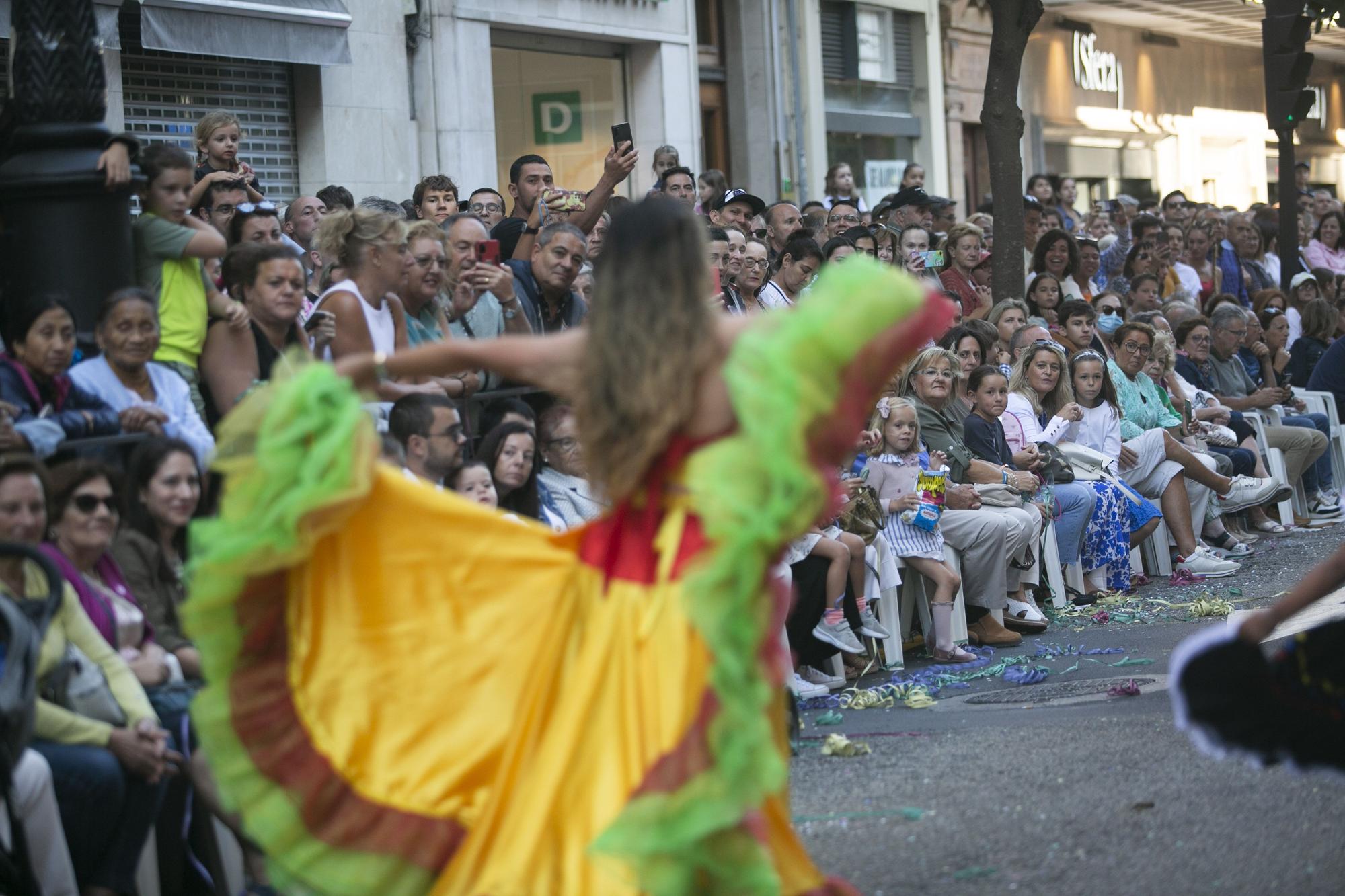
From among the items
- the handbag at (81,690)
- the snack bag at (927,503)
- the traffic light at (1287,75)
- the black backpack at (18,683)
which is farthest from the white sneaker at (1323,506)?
the black backpack at (18,683)

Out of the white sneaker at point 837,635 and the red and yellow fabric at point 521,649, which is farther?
the white sneaker at point 837,635

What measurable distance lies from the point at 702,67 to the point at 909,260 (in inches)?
357

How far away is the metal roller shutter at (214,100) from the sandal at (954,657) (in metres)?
7.46

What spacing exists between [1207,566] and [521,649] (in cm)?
836

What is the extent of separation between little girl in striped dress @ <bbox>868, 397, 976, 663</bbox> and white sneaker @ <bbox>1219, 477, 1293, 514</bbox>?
4501 millimetres

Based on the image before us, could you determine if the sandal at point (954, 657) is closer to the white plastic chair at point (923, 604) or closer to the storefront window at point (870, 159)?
the white plastic chair at point (923, 604)

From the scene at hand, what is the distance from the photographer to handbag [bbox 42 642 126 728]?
16.7 ft

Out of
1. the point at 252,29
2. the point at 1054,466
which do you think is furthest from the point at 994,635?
the point at 252,29

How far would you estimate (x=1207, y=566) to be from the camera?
38.7 feet

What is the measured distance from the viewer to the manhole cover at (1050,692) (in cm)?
815

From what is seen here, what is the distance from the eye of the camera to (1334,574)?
4.71 m

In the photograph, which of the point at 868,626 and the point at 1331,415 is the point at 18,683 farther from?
the point at 1331,415

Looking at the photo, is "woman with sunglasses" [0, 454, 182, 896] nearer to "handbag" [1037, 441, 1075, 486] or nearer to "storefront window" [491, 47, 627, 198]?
"handbag" [1037, 441, 1075, 486]

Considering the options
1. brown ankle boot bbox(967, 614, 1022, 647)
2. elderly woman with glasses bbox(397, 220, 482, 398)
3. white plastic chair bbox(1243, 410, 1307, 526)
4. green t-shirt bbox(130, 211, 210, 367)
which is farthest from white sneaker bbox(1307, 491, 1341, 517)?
green t-shirt bbox(130, 211, 210, 367)
